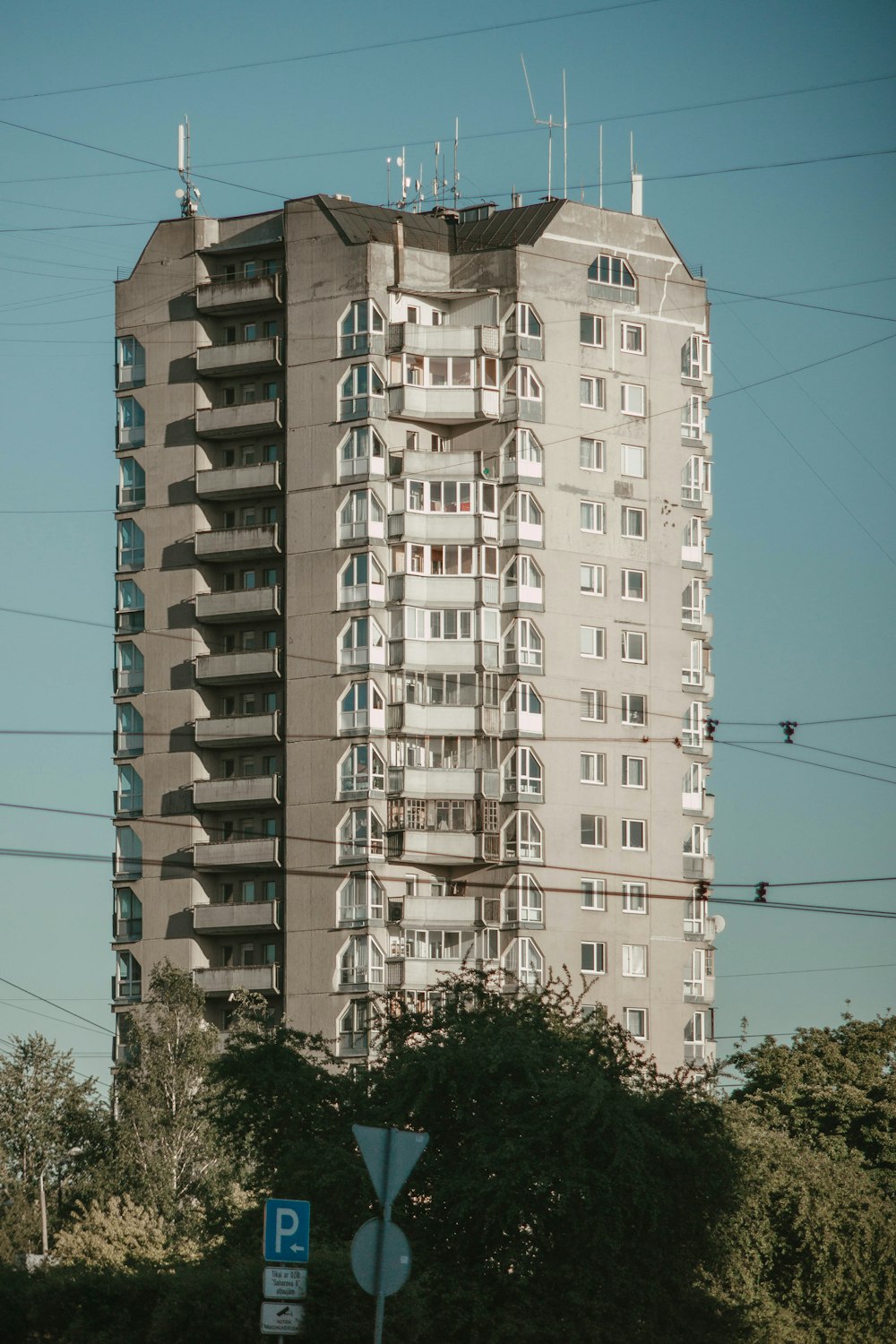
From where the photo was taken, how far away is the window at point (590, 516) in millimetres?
93250

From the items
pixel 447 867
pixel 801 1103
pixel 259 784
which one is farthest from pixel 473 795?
pixel 801 1103

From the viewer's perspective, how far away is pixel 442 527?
92062mm

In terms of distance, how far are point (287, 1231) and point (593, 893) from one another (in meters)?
62.5

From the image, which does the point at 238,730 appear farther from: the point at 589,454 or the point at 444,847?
the point at 589,454

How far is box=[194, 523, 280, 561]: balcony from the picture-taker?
9275cm

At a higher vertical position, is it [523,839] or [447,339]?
[447,339]

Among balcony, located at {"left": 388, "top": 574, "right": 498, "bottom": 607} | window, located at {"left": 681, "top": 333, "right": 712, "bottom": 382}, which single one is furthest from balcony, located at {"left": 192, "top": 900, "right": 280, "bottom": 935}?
window, located at {"left": 681, "top": 333, "right": 712, "bottom": 382}

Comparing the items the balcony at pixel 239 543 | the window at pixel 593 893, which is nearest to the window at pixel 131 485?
the balcony at pixel 239 543

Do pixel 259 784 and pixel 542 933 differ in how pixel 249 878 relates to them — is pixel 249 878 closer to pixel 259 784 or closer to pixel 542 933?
pixel 259 784

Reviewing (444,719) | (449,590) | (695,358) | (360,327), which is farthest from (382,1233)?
(695,358)

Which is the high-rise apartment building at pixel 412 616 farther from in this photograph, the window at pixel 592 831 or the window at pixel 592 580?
the window at pixel 592 580

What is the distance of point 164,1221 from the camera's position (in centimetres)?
7619

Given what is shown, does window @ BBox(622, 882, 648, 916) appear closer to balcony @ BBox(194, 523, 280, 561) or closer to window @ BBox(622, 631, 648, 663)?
window @ BBox(622, 631, 648, 663)

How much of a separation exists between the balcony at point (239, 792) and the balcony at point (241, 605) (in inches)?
266
